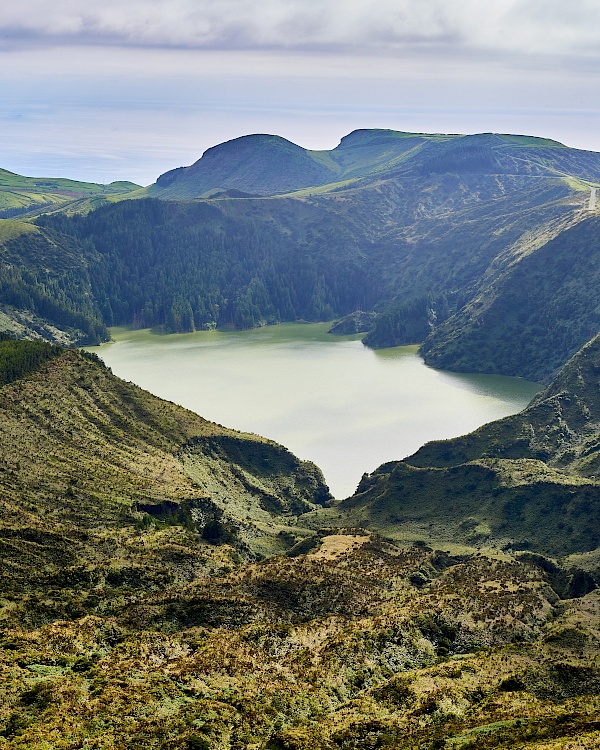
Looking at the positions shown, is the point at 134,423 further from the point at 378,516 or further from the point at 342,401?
the point at 342,401

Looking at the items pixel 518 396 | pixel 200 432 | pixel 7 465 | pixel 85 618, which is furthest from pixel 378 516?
pixel 518 396

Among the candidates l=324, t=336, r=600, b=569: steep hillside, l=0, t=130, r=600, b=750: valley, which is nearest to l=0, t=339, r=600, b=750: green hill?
Result: l=0, t=130, r=600, b=750: valley

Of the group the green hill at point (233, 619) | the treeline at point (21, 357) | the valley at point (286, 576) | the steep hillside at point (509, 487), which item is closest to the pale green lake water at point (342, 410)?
the valley at point (286, 576)

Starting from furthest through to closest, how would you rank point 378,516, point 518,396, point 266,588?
point 518,396 < point 378,516 < point 266,588

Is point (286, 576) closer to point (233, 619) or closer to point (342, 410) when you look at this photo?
point (233, 619)

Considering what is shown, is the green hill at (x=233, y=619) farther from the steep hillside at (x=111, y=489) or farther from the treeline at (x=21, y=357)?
the treeline at (x=21, y=357)

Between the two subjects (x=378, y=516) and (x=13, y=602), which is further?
(x=378, y=516)

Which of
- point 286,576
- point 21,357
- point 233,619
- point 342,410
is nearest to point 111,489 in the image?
point 286,576
